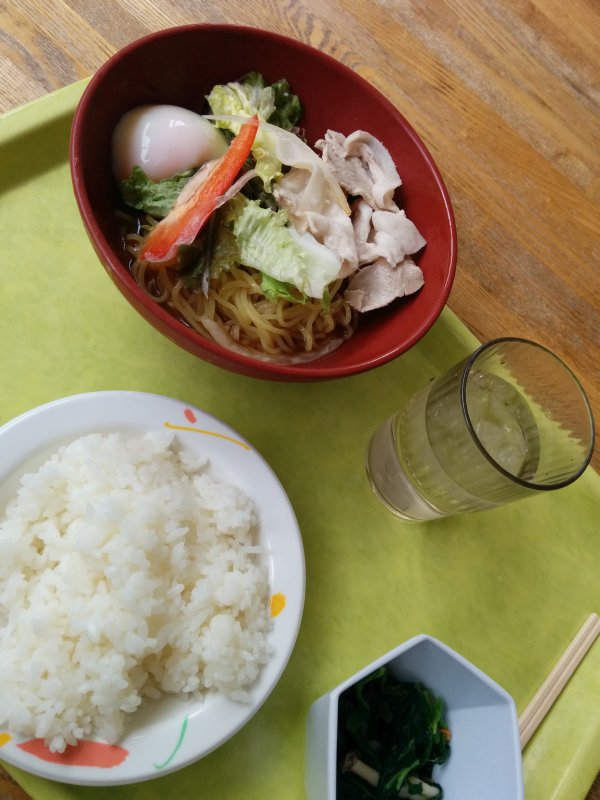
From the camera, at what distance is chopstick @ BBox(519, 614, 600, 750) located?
145cm

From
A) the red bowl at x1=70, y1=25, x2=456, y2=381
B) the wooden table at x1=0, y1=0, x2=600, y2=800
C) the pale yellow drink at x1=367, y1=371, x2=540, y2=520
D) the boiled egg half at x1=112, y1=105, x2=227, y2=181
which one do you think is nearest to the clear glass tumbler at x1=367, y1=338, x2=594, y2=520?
the pale yellow drink at x1=367, y1=371, x2=540, y2=520

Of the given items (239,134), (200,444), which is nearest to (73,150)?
(239,134)

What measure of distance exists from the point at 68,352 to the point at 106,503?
36 centimetres

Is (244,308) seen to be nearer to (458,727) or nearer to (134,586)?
(134,586)

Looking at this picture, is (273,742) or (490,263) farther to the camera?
(490,263)

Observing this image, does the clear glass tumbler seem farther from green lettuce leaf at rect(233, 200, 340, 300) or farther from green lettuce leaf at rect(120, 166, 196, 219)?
green lettuce leaf at rect(120, 166, 196, 219)

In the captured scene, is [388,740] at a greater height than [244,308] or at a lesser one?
lesser

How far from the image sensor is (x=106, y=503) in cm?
121

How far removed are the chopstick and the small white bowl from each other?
210 mm

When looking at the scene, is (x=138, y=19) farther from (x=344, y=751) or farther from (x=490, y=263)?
(x=344, y=751)

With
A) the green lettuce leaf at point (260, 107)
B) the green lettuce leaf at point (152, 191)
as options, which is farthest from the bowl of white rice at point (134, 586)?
the green lettuce leaf at point (260, 107)

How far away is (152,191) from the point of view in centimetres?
132

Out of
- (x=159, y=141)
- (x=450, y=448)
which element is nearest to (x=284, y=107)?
(x=159, y=141)

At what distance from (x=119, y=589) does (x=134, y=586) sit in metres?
0.03
